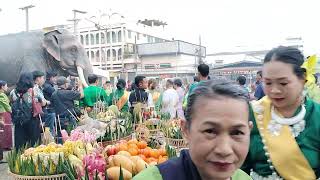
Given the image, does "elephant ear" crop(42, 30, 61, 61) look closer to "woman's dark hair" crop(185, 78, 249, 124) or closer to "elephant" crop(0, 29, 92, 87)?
"elephant" crop(0, 29, 92, 87)

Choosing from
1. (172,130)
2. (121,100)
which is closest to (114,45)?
(121,100)

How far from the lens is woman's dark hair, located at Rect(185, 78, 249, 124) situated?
1200 mm

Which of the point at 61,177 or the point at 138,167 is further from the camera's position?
the point at 61,177

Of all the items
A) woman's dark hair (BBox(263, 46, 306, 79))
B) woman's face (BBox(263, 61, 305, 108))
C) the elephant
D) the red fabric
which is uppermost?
the elephant

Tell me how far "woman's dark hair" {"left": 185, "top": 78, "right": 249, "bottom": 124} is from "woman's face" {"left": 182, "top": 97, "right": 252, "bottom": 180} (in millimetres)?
18

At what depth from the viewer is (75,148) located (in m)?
3.09

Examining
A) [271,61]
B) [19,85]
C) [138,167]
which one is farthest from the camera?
[19,85]

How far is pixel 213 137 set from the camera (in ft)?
3.77

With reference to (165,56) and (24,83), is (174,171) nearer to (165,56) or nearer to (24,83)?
(24,83)

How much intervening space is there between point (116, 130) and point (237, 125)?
10.3 feet

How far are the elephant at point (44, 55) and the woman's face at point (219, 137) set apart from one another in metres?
9.19

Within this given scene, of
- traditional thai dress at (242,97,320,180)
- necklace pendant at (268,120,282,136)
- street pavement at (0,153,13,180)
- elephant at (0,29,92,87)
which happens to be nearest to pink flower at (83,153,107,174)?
traditional thai dress at (242,97,320,180)

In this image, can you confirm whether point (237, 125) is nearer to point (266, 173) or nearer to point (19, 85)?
point (266, 173)

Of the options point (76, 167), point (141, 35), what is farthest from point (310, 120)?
point (141, 35)
